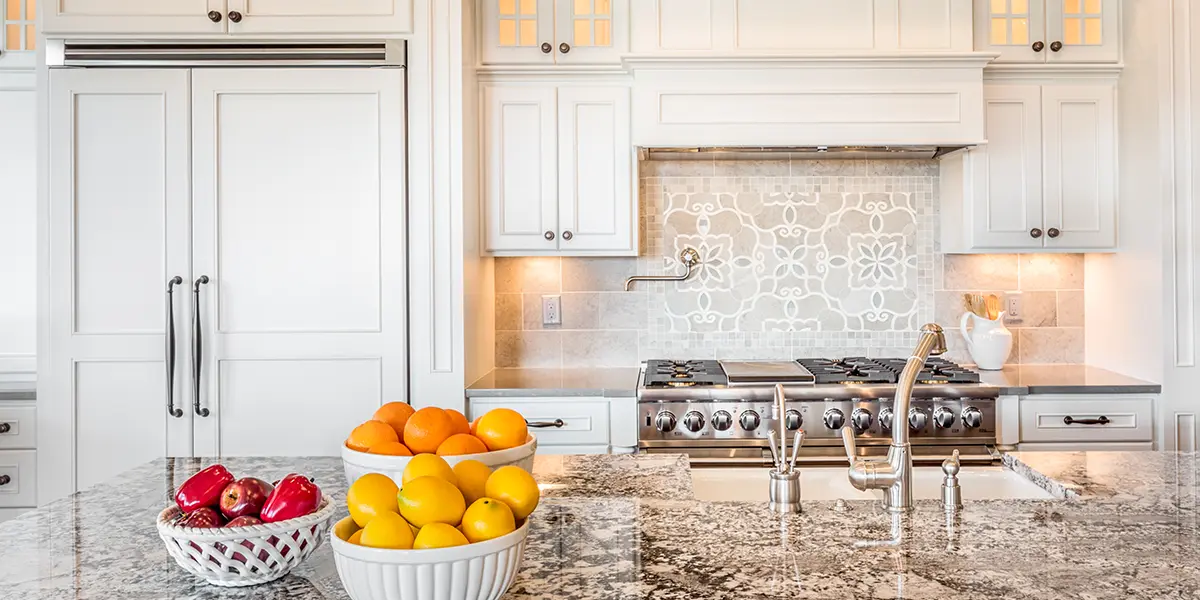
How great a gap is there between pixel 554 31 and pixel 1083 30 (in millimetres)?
1996

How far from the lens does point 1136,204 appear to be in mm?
3104

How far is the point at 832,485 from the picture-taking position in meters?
1.79

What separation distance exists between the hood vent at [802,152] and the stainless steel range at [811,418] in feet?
2.86

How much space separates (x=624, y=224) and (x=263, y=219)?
49.9 inches

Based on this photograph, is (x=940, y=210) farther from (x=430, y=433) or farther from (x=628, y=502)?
(x=430, y=433)

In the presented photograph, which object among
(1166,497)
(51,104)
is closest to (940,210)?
(1166,497)

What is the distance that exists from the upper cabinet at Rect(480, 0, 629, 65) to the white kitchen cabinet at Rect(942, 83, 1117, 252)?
1.42 m

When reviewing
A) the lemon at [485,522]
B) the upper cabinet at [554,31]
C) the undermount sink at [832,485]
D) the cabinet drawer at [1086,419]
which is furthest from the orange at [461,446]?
the cabinet drawer at [1086,419]

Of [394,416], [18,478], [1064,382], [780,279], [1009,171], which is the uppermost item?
[1009,171]

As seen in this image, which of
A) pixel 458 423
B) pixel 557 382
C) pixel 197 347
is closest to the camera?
pixel 458 423

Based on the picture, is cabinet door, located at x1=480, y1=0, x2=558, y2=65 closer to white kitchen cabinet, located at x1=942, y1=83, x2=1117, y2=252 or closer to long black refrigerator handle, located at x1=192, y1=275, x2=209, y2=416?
long black refrigerator handle, located at x1=192, y1=275, x2=209, y2=416

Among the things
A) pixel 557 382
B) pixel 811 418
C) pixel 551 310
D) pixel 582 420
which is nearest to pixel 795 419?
pixel 811 418

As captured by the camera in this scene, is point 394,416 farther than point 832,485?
No

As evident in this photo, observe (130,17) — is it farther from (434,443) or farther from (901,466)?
(901,466)
